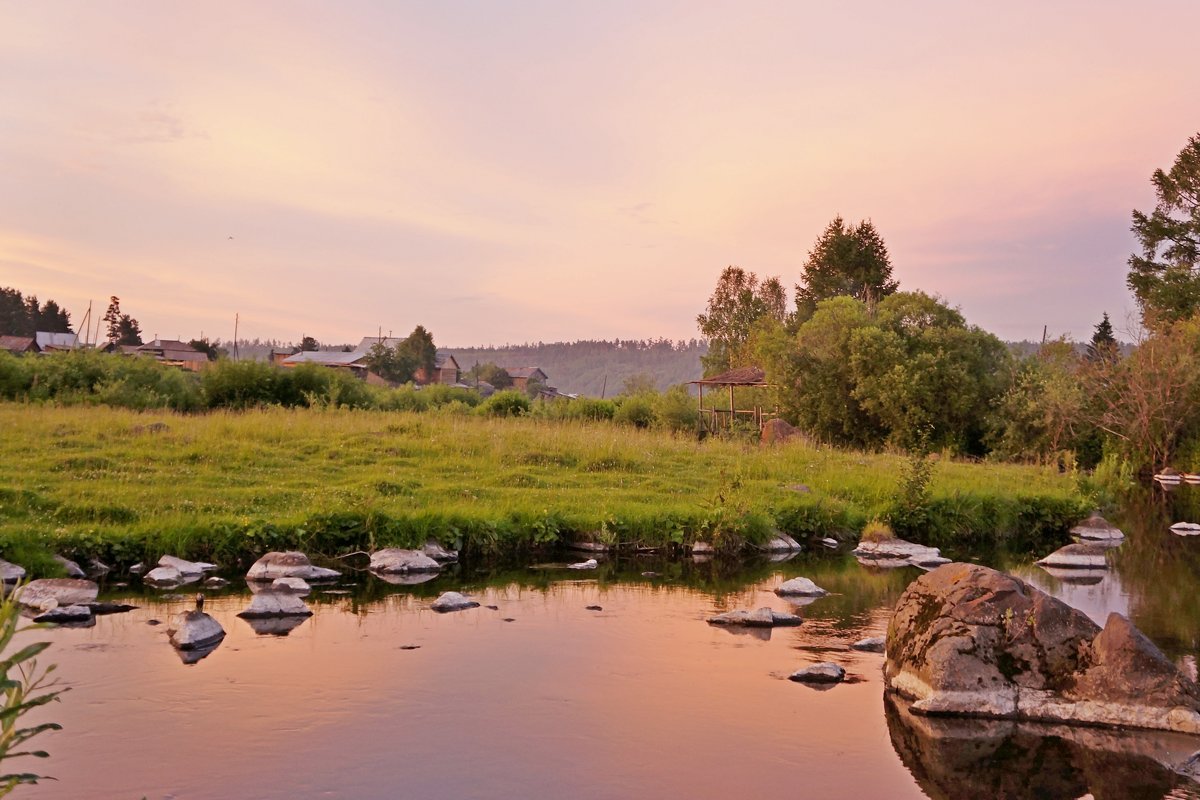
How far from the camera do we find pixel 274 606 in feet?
40.5

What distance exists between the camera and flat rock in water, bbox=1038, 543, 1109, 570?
17.9m

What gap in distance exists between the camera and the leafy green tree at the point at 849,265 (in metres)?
70.2

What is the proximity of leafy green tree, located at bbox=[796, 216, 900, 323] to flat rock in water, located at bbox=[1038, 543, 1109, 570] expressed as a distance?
5286 centimetres

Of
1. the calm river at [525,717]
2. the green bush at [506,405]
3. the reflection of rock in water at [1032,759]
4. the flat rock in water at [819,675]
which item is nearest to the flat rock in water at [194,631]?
the calm river at [525,717]

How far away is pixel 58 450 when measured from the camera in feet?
63.6

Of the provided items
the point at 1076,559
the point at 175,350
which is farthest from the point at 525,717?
the point at 175,350

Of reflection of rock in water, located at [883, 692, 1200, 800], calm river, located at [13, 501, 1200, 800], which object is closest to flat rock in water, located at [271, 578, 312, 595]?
calm river, located at [13, 501, 1200, 800]

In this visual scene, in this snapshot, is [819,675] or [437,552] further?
[437,552]

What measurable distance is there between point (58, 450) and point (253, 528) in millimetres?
6887

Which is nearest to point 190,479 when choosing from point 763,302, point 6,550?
point 6,550

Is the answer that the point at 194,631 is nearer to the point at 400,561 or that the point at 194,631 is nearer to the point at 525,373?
the point at 400,561

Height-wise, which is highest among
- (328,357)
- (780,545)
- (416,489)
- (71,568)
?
(328,357)

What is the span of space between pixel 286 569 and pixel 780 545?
9.13 meters

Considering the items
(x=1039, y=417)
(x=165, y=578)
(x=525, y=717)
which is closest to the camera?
(x=525, y=717)
